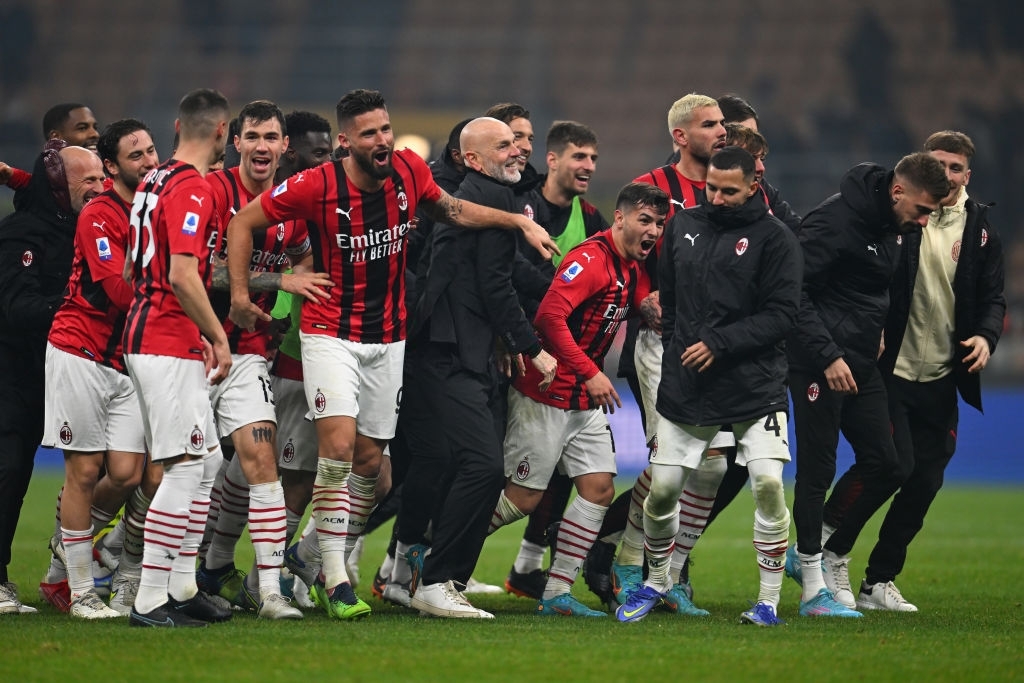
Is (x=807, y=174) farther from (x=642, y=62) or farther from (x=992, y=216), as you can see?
(x=642, y=62)

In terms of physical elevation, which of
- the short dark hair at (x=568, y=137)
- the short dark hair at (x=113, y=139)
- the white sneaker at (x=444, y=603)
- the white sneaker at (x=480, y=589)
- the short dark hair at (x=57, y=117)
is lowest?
the white sneaker at (x=480, y=589)

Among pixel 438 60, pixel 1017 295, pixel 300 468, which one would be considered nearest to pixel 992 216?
pixel 1017 295

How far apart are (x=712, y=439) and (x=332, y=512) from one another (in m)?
1.93

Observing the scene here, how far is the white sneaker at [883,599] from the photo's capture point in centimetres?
791

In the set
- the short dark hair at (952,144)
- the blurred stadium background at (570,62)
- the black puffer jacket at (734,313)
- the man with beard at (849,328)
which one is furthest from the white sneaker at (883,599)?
the blurred stadium background at (570,62)

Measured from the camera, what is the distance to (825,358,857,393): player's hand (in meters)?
7.14

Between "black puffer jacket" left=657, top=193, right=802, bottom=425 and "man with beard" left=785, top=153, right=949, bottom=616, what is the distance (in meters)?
0.59

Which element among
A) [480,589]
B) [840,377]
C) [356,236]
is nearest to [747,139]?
[840,377]

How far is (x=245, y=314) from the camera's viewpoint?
21.5 ft

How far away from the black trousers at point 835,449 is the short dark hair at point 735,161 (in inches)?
53.8

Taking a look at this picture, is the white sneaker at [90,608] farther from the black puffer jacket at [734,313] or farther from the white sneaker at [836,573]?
the white sneaker at [836,573]

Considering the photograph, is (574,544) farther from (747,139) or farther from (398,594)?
(747,139)

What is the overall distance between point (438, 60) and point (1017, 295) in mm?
14056

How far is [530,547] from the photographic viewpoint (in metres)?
8.37
